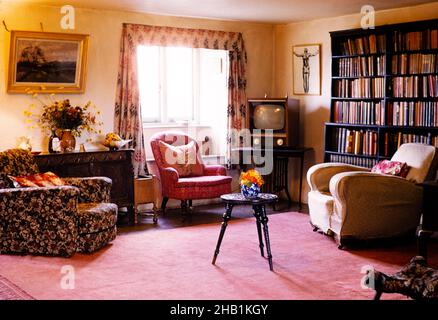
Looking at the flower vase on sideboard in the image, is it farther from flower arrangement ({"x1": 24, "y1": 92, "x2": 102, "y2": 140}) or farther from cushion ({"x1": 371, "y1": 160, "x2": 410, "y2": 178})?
cushion ({"x1": 371, "y1": 160, "x2": 410, "y2": 178})

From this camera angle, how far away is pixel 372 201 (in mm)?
6008

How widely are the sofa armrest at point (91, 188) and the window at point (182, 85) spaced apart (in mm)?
2127

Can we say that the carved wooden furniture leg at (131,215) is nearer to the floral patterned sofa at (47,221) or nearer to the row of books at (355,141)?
the floral patterned sofa at (47,221)

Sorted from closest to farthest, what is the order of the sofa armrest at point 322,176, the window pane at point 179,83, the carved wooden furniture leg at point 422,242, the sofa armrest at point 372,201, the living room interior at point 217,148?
the carved wooden furniture leg at point 422,242 < the living room interior at point 217,148 < the sofa armrest at point 372,201 < the sofa armrest at point 322,176 < the window pane at point 179,83

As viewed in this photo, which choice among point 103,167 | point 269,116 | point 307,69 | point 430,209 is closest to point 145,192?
point 103,167

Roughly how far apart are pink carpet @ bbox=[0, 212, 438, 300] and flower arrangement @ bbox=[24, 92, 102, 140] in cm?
140

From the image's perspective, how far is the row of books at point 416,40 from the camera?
22.6ft

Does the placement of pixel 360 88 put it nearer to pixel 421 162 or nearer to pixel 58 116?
pixel 421 162

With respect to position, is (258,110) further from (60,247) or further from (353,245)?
(60,247)

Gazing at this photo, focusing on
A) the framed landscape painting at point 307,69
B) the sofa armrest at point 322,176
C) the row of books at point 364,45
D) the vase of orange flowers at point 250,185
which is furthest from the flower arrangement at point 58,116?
the row of books at point 364,45

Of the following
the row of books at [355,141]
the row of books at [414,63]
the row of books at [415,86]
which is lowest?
the row of books at [355,141]

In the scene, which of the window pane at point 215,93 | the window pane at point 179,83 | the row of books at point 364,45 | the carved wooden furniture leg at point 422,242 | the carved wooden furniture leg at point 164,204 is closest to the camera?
the carved wooden furniture leg at point 422,242

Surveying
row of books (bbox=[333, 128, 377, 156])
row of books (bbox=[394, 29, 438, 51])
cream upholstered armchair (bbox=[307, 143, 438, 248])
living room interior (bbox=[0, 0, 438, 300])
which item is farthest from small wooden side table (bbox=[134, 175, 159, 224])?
row of books (bbox=[394, 29, 438, 51])
